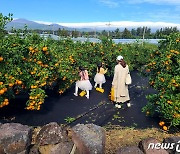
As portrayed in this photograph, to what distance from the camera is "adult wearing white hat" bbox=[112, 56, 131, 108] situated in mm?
7480

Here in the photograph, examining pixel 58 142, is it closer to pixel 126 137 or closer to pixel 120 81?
pixel 126 137

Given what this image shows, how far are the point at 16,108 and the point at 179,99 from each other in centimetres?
398

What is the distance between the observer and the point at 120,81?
758 cm

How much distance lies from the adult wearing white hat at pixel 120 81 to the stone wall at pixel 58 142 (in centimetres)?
393

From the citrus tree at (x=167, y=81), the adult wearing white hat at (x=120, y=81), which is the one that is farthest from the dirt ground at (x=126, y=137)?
the adult wearing white hat at (x=120, y=81)

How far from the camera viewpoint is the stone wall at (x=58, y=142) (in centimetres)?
326

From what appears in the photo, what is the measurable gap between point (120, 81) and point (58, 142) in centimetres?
454

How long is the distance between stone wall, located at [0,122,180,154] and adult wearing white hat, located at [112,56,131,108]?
393 centimetres

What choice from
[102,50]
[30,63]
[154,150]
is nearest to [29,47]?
[30,63]

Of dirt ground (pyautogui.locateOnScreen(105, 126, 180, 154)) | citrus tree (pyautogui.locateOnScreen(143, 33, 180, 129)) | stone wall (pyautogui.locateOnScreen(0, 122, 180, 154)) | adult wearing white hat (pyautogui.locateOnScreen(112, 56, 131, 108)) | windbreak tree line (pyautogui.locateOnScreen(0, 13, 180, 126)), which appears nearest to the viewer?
stone wall (pyautogui.locateOnScreen(0, 122, 180, 154))

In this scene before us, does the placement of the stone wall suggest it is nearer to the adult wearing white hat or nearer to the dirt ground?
the dirt ground

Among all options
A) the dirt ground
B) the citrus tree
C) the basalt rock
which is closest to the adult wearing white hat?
the citrus tree

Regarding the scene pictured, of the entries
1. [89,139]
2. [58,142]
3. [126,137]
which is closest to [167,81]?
[126,137]

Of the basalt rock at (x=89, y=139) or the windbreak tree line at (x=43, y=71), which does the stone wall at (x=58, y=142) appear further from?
the windbreak tree line at (x=43, y=71)
